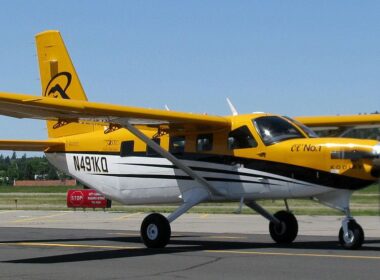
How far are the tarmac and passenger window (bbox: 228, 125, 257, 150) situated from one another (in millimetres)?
1948

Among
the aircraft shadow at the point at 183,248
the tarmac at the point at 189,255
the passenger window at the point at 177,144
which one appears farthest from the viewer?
the passenger window at the point at 177,144

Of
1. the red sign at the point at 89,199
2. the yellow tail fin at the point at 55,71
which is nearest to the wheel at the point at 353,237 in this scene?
the yellow tail fin at the point at 55,71

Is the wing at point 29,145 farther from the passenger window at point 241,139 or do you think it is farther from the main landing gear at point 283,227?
the main landing gear at point 283,227

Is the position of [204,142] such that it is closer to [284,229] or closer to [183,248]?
[183,248]

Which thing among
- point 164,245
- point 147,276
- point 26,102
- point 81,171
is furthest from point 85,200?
point 147,276

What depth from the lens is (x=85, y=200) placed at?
112 feet

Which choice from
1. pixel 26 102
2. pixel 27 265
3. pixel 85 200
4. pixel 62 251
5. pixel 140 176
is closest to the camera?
pixel 27 265

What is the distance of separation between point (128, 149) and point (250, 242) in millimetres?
3266

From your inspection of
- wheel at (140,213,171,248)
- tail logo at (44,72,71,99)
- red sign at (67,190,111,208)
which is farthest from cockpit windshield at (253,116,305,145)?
red sign at (67,190,111,208)

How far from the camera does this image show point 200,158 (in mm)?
15469

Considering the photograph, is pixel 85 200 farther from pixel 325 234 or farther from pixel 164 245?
pixel 164 245

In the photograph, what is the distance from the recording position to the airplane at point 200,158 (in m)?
13.6

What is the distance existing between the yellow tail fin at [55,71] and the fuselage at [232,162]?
5.32ft

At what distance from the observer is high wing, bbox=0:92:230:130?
12.9m
